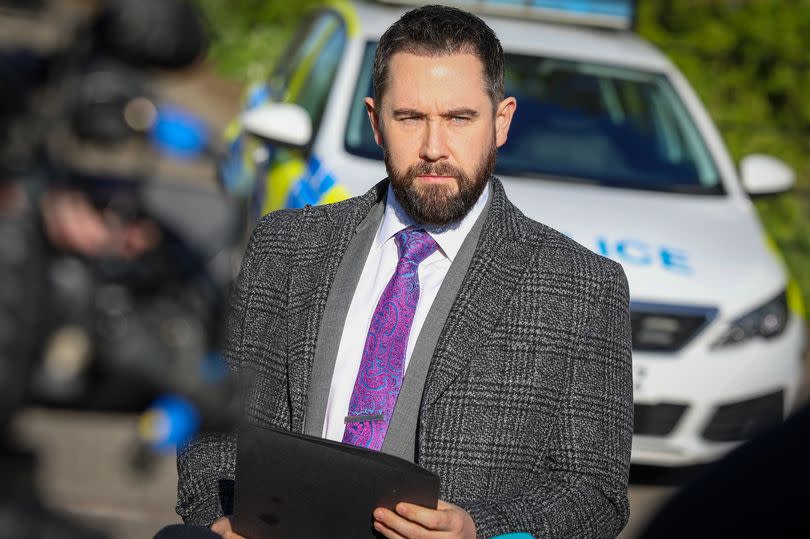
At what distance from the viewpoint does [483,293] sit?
2.56 m

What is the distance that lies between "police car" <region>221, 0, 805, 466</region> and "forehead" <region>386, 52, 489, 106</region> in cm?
211

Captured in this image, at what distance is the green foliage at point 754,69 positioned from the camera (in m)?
9.01

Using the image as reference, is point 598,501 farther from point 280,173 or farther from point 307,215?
point 280,173

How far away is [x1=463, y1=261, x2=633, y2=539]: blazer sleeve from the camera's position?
8.03 ft

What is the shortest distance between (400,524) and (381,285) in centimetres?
56

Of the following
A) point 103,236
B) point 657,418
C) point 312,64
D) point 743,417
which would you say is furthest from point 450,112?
point 312,64

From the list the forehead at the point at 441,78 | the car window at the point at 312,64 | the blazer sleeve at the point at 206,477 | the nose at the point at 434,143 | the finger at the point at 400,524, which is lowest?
the blazer sleeve at the point at 206,477

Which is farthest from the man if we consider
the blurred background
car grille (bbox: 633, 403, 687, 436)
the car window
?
the car window

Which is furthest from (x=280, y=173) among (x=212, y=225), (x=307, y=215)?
(x=212, y=225)

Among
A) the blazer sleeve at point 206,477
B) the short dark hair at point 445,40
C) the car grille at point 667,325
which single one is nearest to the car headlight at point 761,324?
the car grille at point 667,325

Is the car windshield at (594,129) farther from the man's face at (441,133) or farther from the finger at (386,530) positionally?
the finger at (386,530)

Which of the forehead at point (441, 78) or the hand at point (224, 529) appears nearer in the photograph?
the hand at point (224, 529)

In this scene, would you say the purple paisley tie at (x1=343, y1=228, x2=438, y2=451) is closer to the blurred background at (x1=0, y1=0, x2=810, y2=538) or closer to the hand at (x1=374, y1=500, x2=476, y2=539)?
the hand at (x1=374, y1=500, x2=476, y2=539)

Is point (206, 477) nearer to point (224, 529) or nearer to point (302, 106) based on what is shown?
point (224, 529)
